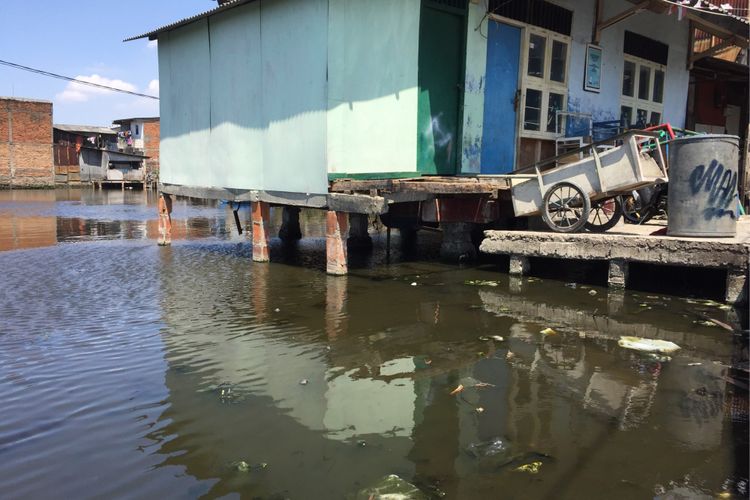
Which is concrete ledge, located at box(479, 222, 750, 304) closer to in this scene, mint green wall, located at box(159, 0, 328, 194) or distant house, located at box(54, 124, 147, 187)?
mint green wall, located at box(159, 0, 328, 194)

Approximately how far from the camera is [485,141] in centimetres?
1101

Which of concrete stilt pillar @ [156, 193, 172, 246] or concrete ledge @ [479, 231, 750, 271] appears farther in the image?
concrete stilt pillar @ [156, 193, 172, 246]

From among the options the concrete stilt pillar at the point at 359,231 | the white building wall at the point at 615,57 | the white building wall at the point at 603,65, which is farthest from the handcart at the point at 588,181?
the concrete stilt pillar at the point at 359,231

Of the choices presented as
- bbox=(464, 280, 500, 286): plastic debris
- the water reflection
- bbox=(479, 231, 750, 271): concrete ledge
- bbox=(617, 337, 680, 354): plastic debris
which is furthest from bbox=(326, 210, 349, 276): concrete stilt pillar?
bbox=(617, 337, 680, 354): plastic debris

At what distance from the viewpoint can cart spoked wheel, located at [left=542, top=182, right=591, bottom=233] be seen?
8688 millimetres

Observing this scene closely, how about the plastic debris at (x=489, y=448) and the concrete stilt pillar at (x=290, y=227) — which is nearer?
the plastic debris at (x=489, y=448)

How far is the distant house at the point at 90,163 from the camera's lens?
50.7m

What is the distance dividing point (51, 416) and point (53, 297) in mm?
4844

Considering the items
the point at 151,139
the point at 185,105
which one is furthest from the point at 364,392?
the point at 151,139

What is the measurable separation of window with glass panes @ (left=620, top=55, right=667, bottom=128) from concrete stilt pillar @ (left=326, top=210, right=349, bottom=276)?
7493 millimetres

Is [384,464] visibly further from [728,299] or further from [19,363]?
[728,299]

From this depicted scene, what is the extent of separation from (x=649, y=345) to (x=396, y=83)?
594 centimetres

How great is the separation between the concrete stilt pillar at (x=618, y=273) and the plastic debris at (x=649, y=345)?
252cm

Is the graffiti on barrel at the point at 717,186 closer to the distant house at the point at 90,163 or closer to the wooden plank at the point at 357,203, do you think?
the wooden plank at the point at 357,203
